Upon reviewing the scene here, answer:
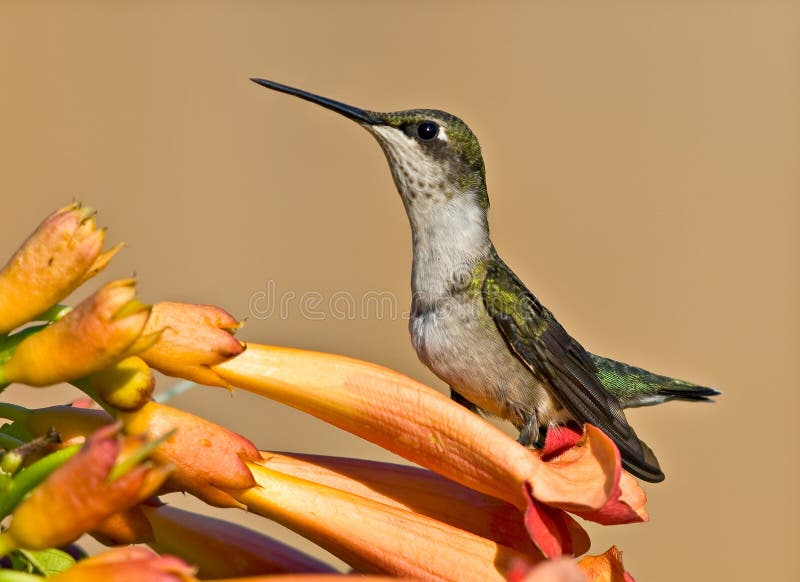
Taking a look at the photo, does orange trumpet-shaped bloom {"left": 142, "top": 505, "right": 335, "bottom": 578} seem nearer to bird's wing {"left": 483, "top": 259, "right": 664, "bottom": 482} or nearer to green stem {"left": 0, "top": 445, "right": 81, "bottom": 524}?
green stem {"left": 0, "top": 445, "right": 81, "bottom": 524}

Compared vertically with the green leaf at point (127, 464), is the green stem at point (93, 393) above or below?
Result: above

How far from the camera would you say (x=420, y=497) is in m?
2.01

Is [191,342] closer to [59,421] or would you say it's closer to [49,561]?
[59,421]

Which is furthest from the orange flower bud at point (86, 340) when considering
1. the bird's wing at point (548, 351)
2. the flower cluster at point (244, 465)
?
the bird's wing at point (548, 351)

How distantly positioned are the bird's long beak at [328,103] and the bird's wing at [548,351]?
70 cm

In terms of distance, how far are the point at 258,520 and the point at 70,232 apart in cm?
387

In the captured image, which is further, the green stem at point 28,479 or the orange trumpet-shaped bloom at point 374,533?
the orange trumpet-shaped bloom at point 374,533

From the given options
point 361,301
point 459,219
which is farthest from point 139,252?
point 459,219

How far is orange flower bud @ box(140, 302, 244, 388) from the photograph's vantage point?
1809 millimetres

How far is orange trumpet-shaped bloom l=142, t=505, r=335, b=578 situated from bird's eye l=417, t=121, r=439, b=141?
215 cm

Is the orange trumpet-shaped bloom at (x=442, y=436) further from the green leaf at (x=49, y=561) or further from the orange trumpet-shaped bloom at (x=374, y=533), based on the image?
the green leaf at (x=49, y=561)

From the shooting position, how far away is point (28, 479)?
1.58 meters

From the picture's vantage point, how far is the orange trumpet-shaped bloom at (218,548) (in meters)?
1.91

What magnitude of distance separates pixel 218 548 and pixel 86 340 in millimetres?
555
